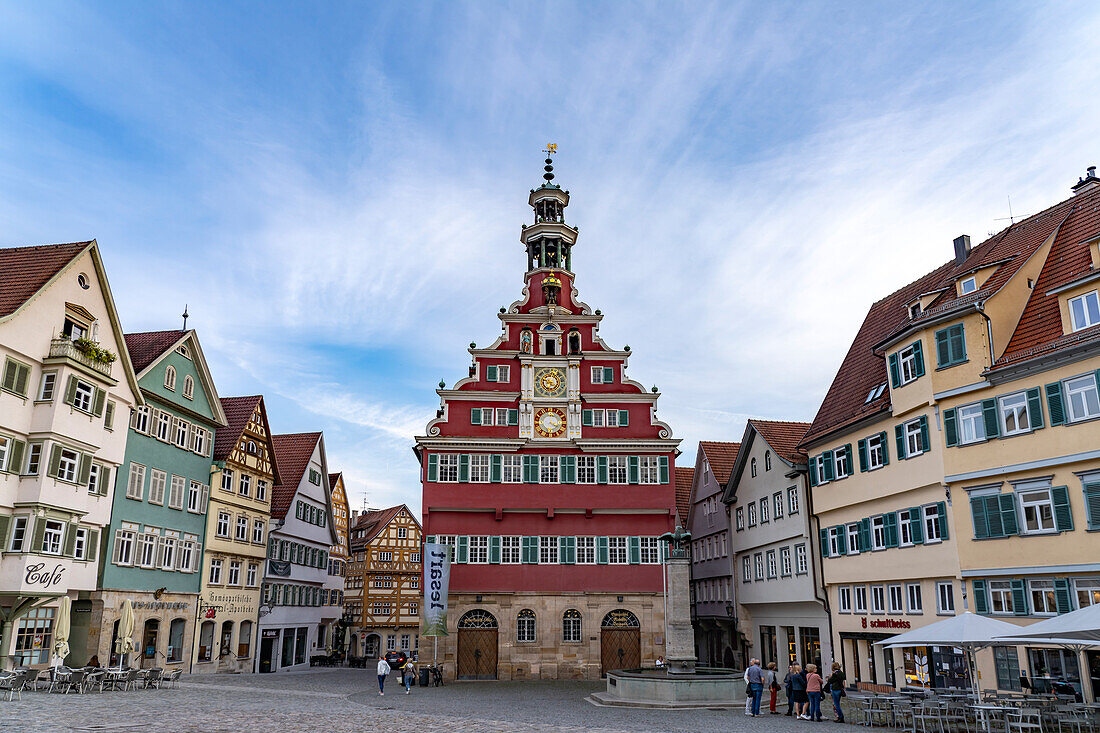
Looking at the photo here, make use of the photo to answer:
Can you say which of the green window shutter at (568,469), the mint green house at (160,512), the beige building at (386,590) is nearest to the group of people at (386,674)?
the mint green house at (160,512)

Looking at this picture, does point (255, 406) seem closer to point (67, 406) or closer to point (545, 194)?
point (67, 406)

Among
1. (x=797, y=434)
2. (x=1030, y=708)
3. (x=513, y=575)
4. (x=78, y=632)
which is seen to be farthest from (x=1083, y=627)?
(x=78, y=632)

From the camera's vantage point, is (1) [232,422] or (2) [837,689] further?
(1) [232,422]

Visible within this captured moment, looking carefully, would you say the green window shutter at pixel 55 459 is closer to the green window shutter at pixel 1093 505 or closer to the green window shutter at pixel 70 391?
the green window shutter at pixel 70 391

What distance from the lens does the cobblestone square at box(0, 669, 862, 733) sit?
64.4 ft

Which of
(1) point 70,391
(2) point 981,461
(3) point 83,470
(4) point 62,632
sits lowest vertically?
(4) point 62,632

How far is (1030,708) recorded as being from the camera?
1917 centimetres

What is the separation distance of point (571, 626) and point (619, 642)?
2.36 m

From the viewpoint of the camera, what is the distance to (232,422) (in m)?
43.0

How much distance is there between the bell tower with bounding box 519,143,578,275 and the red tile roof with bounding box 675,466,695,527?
1731cm

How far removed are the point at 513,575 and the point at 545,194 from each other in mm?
21782

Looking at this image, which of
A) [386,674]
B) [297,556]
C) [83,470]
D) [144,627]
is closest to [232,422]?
[297,556]

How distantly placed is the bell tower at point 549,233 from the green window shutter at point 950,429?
25.2m

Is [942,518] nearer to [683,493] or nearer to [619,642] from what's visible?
[619,642]
